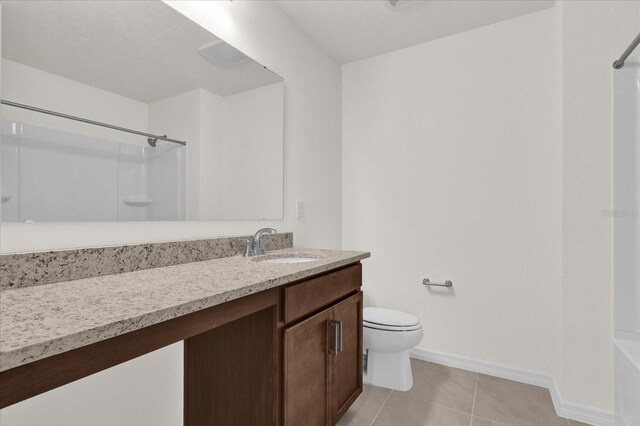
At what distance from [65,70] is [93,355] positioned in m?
0.94

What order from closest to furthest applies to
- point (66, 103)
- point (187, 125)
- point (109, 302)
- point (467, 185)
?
point (109, 302) < point (66, 103) < point (187, 125) < point (467, 185)

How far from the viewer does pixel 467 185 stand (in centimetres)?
216

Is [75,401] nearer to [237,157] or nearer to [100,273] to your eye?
[100,273]

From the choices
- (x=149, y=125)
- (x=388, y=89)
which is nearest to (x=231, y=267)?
(x=149, y=125)

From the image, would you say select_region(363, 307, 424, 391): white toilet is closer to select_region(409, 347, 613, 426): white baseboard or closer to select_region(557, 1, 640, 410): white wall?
select_region(409, 347, 613, 426): white baseboard

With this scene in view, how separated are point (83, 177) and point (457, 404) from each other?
206 cm

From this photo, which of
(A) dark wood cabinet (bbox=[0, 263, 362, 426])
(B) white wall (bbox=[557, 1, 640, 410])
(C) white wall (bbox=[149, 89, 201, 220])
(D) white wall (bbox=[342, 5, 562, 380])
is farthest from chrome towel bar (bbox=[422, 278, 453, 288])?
(C) white wall (bbox=[149, 89, 201, 220])

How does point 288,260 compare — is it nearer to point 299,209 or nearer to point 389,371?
point 299,209

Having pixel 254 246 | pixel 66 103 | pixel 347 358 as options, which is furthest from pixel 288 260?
pixel 66 103

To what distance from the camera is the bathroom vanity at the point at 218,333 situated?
55cm

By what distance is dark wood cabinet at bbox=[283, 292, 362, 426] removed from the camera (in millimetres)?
1110

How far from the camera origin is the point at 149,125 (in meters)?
1.23

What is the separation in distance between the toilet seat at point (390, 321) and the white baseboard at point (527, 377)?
1.74ft

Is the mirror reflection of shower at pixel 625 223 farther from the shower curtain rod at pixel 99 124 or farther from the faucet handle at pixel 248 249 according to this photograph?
the shower curtain rod at pixel 99 124
